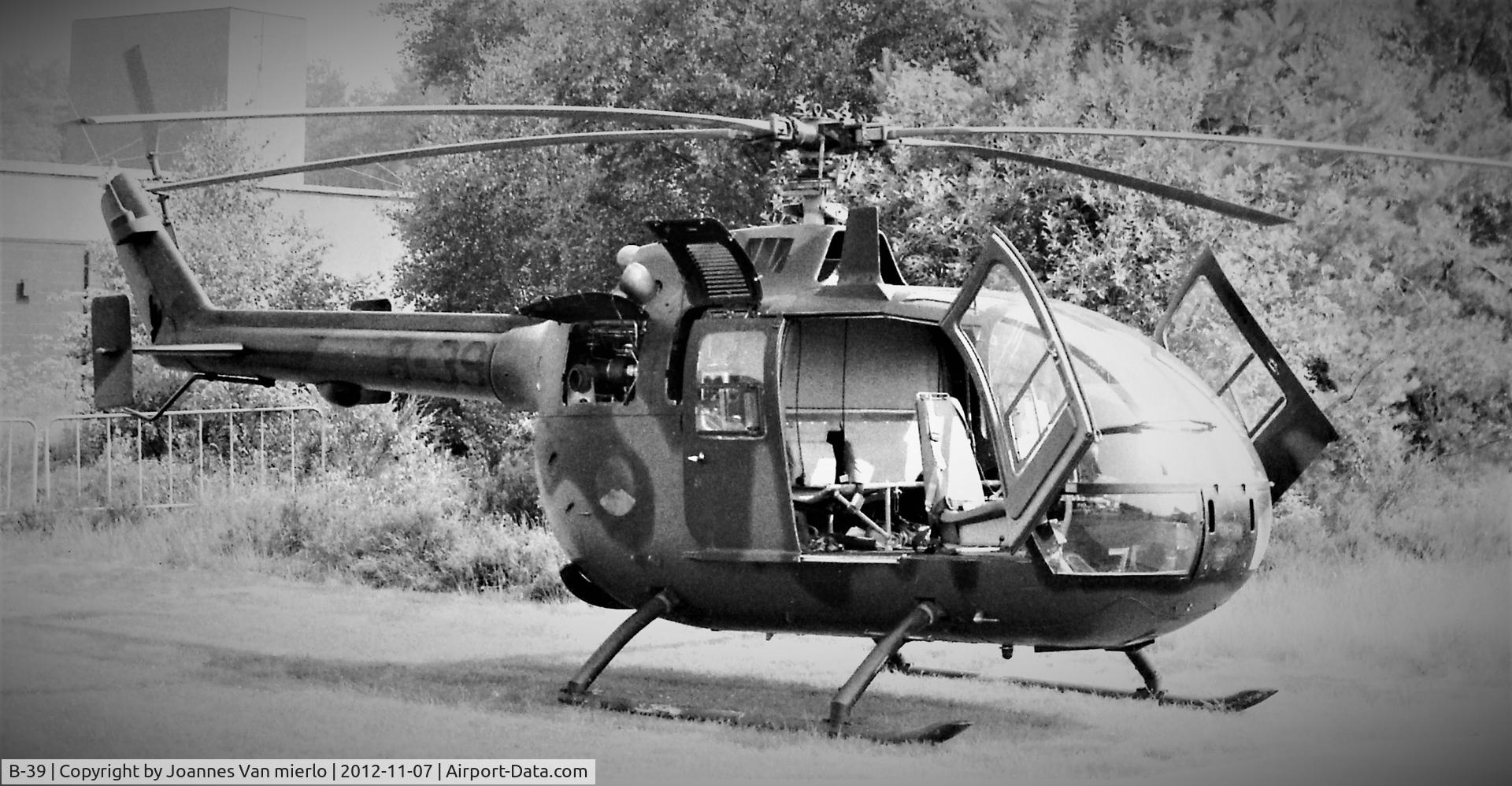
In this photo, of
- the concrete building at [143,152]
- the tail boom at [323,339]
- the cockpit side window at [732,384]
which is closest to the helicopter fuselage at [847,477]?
the cockpit side window at [732,384]

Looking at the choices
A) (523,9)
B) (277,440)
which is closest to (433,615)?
(277,440)

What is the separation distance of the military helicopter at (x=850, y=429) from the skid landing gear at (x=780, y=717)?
1 cm

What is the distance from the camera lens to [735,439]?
701 cm

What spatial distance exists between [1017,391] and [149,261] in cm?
606

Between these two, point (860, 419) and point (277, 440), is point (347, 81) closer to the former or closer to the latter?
point (277, 440)

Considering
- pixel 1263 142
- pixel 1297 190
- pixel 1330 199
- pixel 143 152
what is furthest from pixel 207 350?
pixel 143 152

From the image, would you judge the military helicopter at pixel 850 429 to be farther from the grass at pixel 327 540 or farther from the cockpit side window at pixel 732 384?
the grass at pixel 327 540

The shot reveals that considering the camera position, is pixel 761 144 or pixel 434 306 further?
pixel 434 306

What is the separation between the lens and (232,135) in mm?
20031

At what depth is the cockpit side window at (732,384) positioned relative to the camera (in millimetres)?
6988

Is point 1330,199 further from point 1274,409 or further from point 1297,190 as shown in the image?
point 1274,409

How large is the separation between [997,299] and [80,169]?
15985 mm

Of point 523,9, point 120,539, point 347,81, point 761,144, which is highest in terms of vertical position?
point 523,9

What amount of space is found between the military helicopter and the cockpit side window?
1 centimetres
